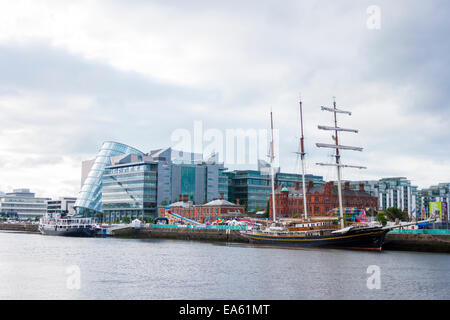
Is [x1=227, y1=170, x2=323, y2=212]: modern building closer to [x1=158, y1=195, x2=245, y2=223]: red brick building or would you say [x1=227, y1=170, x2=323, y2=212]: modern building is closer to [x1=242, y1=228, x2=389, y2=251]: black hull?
[x1=158, y1=195, x2=245, y2=223]: red brick building

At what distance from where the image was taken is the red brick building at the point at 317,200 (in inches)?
4609

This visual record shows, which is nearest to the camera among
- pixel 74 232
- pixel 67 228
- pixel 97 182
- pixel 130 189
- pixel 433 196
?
pixel 74 232

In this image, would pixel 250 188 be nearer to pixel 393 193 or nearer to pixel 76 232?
pixel 393 193

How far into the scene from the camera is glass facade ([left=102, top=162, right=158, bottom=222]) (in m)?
141

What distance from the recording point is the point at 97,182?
161000 millimetres

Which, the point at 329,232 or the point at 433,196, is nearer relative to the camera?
the point at 329,232

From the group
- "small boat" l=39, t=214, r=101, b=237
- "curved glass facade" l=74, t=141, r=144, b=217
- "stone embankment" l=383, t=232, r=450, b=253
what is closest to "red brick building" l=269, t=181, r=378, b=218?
"small boat" l=39, t=214, r=101, b=237

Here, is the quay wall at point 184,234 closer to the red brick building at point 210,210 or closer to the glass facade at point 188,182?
the red brick building at point 210,210

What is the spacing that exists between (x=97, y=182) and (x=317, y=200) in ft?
254

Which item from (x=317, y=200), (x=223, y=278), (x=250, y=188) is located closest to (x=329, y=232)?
(x=223, y=278)

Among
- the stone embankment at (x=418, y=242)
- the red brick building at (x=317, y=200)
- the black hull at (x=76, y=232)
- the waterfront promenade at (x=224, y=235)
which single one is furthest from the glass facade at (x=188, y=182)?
the stone embankment at (x=418, y=242)

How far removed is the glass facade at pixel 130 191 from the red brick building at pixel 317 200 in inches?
1488
